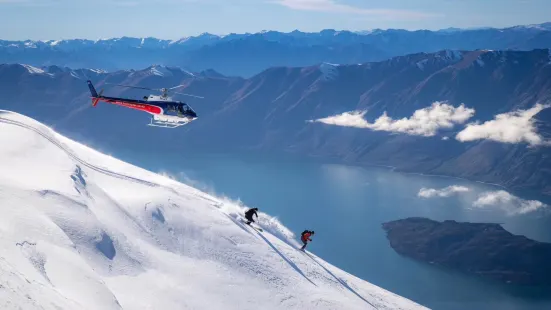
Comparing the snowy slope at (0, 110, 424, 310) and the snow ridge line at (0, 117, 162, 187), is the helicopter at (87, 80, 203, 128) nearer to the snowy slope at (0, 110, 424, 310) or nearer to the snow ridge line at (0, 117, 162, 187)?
the snow ridge line at (0, 117, 162, 187)

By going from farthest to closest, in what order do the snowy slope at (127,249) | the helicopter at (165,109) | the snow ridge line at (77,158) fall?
the helicopter at (165,109) < the snow ridge line at (77,158) < the snowy slope at (127,249)

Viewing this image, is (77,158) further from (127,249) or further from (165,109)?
(165,109)

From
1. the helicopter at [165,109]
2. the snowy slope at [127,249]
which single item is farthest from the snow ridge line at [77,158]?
the helicopter at [165,109]

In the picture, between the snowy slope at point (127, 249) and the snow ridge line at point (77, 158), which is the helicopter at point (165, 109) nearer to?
the snow ridge line at point (77, 158)

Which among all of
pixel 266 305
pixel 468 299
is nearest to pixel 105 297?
pixel 266 305

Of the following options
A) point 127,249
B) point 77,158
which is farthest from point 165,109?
point 127,249

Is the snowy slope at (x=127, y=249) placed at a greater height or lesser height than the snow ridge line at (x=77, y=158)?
lesser

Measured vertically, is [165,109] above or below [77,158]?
above

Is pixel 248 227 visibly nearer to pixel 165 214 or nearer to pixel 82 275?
pixel 165 214

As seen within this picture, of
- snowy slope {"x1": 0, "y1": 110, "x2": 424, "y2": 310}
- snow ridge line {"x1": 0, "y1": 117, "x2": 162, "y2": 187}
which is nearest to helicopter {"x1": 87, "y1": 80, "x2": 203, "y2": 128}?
snow ridge line {"x1": 0, "y1": 117, "x2": 162, "y2": 187}
